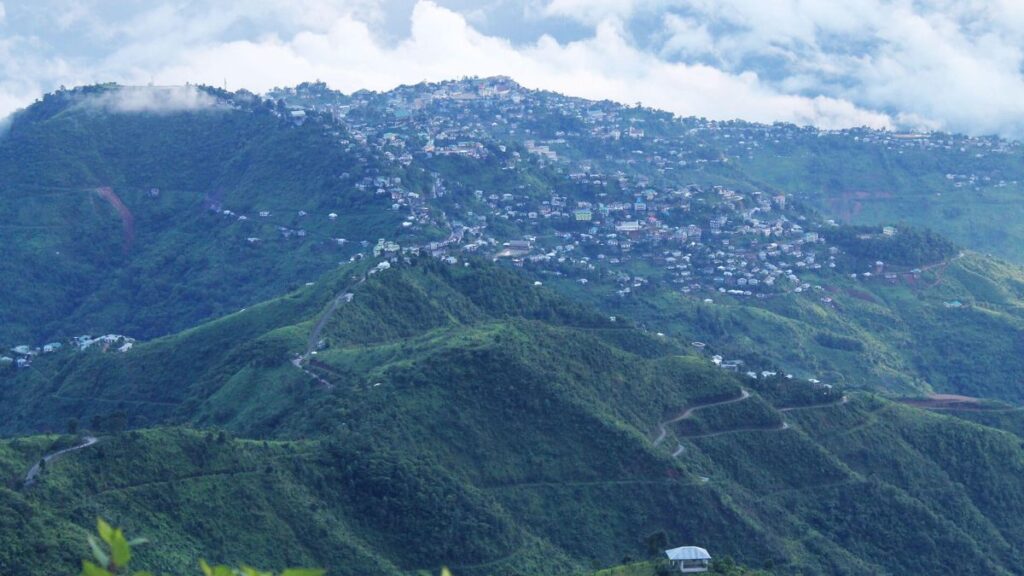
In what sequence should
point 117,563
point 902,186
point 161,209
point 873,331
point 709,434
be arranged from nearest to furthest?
point 117,563 < point 709,434 < point 873,331 < point 161,209 < point 902,186

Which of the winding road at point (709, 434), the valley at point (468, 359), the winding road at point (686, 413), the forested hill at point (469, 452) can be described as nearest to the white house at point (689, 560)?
the valley at point (468, 359)

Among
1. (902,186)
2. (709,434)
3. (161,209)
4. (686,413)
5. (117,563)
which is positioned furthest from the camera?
(902,186)

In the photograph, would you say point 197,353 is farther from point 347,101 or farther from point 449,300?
point 347,101

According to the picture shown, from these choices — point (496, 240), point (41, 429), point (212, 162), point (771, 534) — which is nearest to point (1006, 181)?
point (496, 240)

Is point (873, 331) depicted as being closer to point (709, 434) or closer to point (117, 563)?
point (709, 434)

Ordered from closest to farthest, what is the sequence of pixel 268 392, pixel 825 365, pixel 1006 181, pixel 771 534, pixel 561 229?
pixel 771 534
pixel 268 392
pixel 825 365
pixel 561 229
pixel 1006 181

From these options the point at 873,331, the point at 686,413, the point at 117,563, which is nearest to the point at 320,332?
the point at 686,413

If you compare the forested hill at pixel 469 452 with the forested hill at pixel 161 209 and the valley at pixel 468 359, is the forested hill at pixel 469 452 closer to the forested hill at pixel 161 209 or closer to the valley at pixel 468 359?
the valley at pixel 468 359
